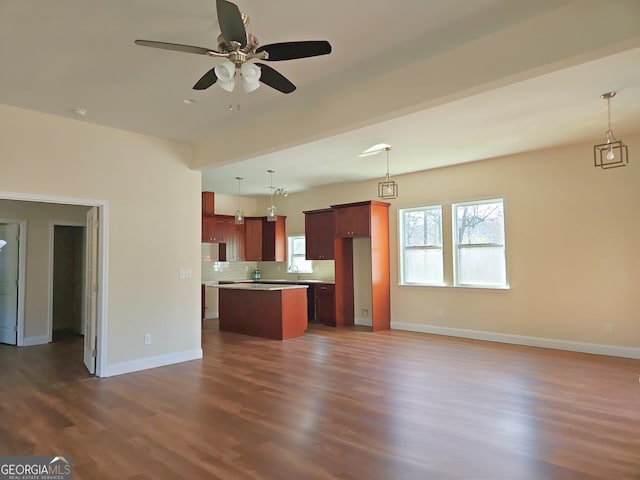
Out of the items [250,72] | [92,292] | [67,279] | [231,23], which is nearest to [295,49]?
[250,72]

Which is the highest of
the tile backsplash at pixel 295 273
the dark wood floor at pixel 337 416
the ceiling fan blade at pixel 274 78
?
the ceiling fan blade at pixel 274 78

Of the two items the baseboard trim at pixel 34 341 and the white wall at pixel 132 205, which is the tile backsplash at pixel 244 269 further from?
the white wall at pixel 132 205

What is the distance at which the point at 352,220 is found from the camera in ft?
25.4

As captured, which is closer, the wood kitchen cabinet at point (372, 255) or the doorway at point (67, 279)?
the wood kitchen cabinet at point (372, 255)

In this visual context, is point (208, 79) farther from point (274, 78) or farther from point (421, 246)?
point (421, 246)

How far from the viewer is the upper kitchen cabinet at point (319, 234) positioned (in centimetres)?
830

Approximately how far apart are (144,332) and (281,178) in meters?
3.90

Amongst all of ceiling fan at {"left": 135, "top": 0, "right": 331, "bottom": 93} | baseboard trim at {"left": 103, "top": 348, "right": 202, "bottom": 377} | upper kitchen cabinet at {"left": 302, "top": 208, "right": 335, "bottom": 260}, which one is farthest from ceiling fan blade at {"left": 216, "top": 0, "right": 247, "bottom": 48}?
upper kitchen cabinet at {"left": 302, "top": 208, "right": 335, "bottom": 260}

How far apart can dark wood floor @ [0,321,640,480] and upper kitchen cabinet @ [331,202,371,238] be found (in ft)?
9.05

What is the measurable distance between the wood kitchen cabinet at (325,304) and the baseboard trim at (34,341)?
4732mm

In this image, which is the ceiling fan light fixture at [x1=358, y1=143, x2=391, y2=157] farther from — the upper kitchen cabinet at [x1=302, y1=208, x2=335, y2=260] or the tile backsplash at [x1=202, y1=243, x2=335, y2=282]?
the tile backsplash at [x1=202, y1=243, x2=335, y2=282]

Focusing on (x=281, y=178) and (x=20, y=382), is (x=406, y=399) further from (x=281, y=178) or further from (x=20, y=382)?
(x=281, y=178)

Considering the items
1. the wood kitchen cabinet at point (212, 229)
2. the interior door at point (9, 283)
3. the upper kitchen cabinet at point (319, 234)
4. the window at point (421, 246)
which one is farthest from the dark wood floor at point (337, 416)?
the wood kitchen cabinet at point (212, 229)

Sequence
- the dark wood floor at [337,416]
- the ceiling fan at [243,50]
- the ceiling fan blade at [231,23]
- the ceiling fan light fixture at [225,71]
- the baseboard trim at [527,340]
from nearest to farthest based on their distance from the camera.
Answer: the ceiling fan blade at [231,23], the ceiling fan at [243,50], the ceiling fan light fixture at [225,71], the dark wood floor at [337,416], the baseboard trim at [527,340]
